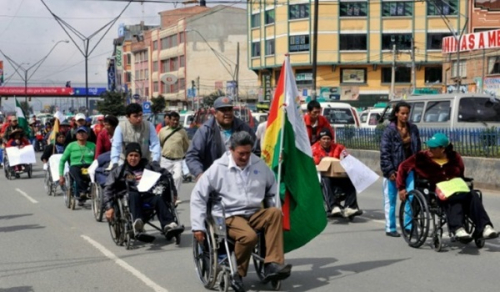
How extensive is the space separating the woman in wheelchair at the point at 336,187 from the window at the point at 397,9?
5704 centimetres

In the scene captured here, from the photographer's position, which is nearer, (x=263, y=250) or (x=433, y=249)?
(x=263, y=250)

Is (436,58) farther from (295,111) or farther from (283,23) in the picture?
(295,111)

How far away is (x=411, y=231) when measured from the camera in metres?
9.88

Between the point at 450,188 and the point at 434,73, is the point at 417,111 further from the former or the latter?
the point at 434,73

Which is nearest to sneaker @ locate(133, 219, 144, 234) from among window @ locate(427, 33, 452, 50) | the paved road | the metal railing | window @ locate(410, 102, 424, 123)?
the paved road

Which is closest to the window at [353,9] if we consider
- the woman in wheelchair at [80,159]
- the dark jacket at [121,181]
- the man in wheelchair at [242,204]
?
the woman in wheelchair at [80,159]

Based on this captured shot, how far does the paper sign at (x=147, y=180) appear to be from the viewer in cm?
1026

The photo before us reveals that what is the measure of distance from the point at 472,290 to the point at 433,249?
87.5 inches

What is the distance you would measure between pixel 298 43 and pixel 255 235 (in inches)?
2447

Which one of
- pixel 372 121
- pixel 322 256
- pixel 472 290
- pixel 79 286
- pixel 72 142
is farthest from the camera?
pixel 372 121

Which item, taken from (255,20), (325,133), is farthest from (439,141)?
(255,20)

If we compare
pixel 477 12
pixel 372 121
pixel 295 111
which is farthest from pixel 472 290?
pixel 477 12

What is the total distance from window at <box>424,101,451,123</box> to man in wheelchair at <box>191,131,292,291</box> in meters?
11.9

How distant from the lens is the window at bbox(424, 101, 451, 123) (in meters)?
18.6
